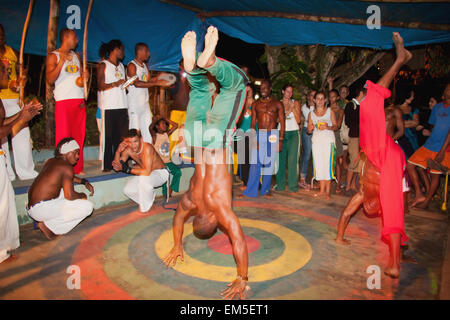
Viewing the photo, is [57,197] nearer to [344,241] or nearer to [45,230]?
[45,230]

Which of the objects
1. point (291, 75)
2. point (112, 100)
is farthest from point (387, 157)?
point (291, 75)

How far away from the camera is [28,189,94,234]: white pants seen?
4352 mm

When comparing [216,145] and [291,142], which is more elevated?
[216,145]

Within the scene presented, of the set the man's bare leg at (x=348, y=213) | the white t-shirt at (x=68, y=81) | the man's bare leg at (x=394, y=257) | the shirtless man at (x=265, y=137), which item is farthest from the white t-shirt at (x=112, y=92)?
the man's bare leg at (x=394, y=257)

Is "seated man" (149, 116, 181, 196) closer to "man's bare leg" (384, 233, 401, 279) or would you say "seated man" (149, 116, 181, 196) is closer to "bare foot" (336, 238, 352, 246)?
"bare foot" (336, 238, 352, 246)

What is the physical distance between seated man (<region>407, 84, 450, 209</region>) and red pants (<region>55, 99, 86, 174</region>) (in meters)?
6.08

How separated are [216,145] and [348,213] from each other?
2169mm

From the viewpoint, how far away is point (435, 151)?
19.6ft

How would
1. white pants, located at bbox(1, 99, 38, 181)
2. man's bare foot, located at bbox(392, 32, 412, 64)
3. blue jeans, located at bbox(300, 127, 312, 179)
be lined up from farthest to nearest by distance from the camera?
blue jeans, located at bbox(300, 127, 312, 179)
white pants, located at bbox(1, 99, 38, 181)
man's bare foot, located at bbox(392, 32, 412, 64)

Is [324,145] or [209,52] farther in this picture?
[324,145]

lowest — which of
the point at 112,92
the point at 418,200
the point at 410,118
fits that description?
the point at 418,200

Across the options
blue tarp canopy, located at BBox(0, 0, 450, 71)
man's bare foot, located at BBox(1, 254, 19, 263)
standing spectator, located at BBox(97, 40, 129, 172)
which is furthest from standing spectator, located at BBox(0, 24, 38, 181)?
man's bare foot, located at BBox(1, 254, 19, 263)
